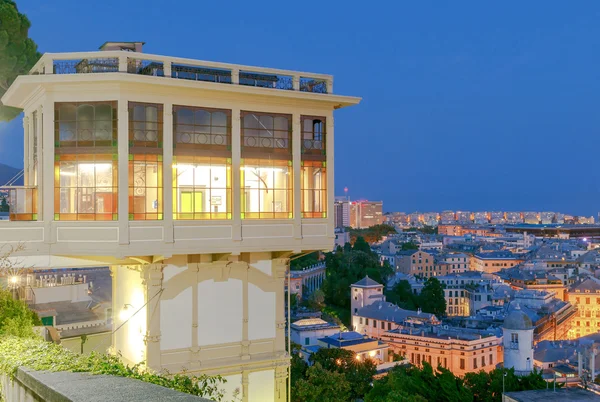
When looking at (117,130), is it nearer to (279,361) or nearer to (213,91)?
(213,91)

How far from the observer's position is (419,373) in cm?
2578

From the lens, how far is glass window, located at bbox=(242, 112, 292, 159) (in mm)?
9000

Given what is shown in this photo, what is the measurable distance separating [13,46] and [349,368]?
24865 mm

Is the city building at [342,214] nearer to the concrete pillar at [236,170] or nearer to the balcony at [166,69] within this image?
the balcony at [166,69]

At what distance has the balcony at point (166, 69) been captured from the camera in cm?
838

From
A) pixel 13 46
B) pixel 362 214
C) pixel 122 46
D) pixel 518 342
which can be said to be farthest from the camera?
pixel 362 214

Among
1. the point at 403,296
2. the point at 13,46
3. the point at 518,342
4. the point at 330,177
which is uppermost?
the point at 13,46

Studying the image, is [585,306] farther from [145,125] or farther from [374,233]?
[145,125]

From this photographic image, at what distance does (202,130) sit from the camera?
871cm

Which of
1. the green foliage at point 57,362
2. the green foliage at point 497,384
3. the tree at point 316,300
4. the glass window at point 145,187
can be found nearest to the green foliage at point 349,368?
the green foliage at point 497,384

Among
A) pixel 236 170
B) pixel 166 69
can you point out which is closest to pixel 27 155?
pixel 166 69

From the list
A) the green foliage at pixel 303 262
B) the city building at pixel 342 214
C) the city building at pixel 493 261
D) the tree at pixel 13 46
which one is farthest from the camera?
the city building at pixel 342 214

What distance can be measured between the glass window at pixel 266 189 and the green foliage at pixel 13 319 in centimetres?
316

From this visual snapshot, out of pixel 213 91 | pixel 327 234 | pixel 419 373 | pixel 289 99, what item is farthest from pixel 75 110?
pixel 419 373
